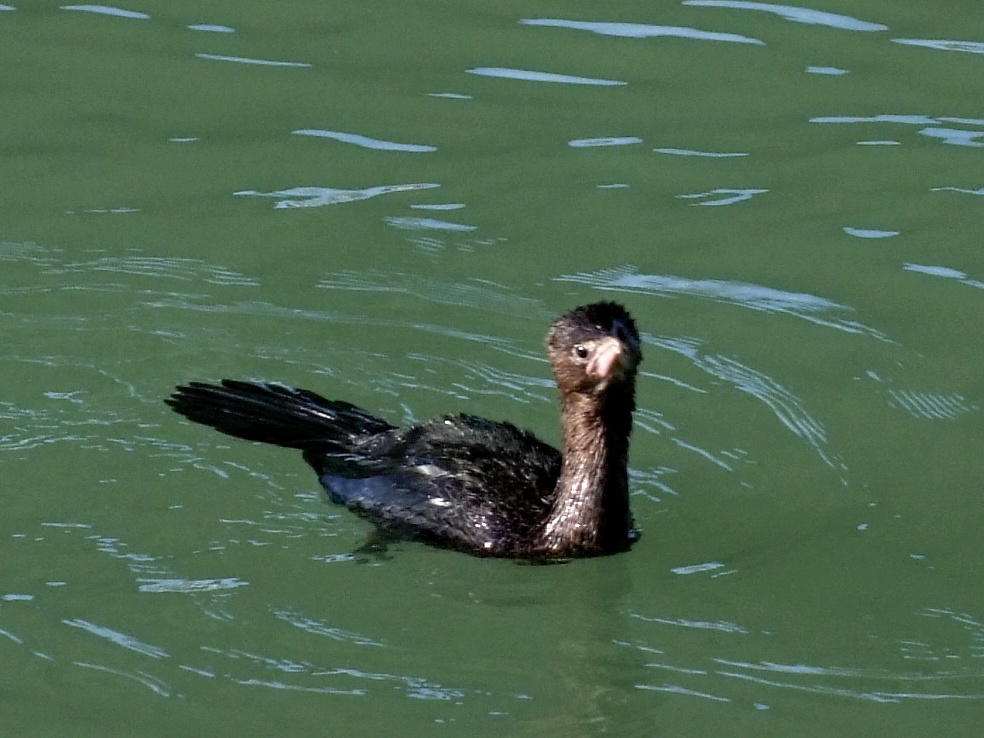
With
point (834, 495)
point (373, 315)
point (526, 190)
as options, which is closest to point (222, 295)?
point (373, 315)

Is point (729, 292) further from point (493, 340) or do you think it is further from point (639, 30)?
point (639, 30)

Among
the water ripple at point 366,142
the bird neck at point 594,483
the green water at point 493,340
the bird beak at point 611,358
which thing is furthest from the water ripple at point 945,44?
the bird beak at point 611,358

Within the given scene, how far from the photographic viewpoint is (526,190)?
12016 millimetres

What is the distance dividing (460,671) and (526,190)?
16.5 feet

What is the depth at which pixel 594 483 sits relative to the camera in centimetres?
845

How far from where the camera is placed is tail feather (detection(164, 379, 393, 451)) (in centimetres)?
923

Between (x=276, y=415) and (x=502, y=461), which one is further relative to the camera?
(x=276, y=415)

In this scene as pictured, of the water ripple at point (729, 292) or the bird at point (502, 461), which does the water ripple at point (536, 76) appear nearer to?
the water ripple at point (729, 292)

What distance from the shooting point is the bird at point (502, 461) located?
8.41 meters

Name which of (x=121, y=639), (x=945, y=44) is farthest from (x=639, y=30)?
(x=121, y=639)

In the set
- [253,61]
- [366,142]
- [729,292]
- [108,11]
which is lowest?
[729,292]

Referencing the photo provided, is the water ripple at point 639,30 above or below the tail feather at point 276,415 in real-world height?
above

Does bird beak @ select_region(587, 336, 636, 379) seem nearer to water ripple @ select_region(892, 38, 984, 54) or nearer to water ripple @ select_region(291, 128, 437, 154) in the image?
water ripple @ select_region(291, 128, 437, 154)

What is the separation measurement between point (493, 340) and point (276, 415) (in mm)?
1528
